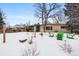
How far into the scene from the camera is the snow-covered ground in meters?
1.89

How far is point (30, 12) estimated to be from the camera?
1919mm

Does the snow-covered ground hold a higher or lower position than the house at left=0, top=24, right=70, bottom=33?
lower

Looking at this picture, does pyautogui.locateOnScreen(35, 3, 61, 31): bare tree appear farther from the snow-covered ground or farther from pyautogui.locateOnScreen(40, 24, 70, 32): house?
the snow-covered ground

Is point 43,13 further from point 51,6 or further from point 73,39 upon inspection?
point 73,39

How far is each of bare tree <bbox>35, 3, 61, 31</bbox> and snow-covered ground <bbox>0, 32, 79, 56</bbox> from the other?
8.3 inches

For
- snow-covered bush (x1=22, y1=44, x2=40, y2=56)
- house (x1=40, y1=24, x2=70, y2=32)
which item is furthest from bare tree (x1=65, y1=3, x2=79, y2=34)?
snow-covered bush (x1=22, y1=44, x2=40, y2=56)

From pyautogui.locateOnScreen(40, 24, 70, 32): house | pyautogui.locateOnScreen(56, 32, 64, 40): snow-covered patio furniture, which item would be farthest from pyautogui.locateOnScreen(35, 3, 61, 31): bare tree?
pyautogui.locateOnScreen(56, 32, 64, 40): snow-covered patio furniture

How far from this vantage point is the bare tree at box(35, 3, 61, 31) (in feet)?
6.30

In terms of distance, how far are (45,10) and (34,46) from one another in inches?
16.2

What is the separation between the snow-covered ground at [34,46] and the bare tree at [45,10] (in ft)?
0.69

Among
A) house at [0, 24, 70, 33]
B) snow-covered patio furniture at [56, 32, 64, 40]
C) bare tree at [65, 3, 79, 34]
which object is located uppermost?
bare tree at [65, 3, 79, 34]

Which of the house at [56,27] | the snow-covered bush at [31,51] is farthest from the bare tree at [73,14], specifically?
the snow-covered bush at [31,51]

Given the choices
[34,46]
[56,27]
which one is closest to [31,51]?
[34,46]

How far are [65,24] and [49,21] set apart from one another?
0.18 metres
